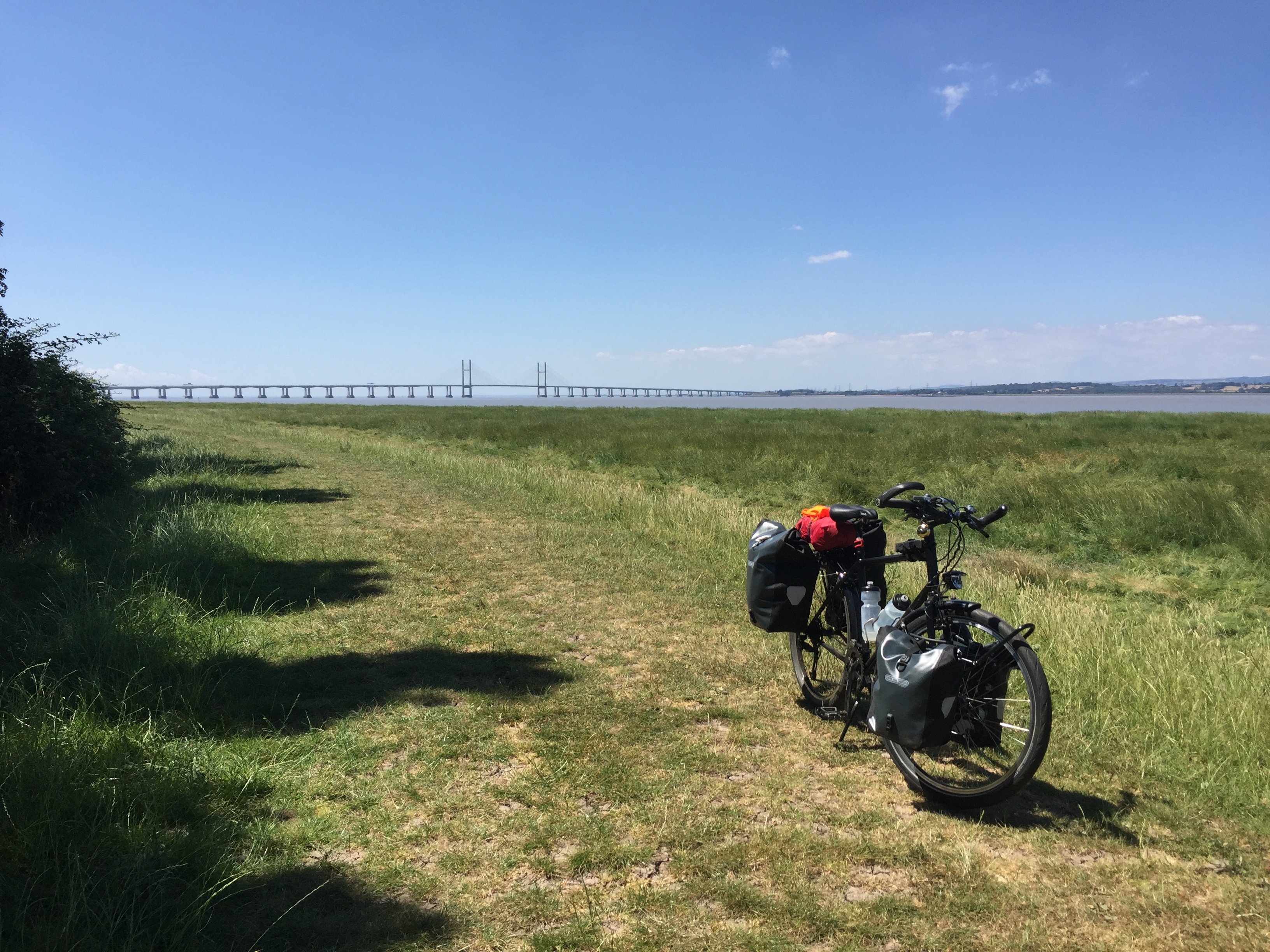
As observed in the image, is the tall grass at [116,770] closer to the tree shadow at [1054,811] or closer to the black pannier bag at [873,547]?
the tree shadow at [1054,811]

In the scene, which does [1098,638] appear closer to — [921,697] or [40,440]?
[921,697]

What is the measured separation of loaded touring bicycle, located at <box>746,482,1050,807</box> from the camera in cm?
329

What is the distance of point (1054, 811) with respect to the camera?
3.50 metres

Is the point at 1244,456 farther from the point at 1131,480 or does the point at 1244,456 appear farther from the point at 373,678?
the point at 373,678

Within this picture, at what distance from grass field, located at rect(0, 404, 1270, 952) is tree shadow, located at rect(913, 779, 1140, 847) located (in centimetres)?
2

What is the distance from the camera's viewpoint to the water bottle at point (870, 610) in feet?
13.4

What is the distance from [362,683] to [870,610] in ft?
10.9

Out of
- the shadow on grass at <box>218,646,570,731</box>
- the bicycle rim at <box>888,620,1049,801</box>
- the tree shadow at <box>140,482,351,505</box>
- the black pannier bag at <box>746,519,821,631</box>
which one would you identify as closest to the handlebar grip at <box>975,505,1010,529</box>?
the bicycle rim at <box>888,620,1049,801</box>

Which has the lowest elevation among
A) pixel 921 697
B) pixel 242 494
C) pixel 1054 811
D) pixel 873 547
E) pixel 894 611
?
pixel 1054 811

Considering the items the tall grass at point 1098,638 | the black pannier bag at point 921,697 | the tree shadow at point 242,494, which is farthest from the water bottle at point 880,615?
the tree shadow at point 242,494

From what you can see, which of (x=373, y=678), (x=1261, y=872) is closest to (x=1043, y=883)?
(x=1261, y=872)

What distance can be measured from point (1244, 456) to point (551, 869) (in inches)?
957

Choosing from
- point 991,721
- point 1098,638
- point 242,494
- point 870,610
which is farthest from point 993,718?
point 242,494

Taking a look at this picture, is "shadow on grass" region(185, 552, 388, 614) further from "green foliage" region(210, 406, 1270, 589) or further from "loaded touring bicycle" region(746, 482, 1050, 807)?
"green foliage" region(210, 406, 1270, 589)
